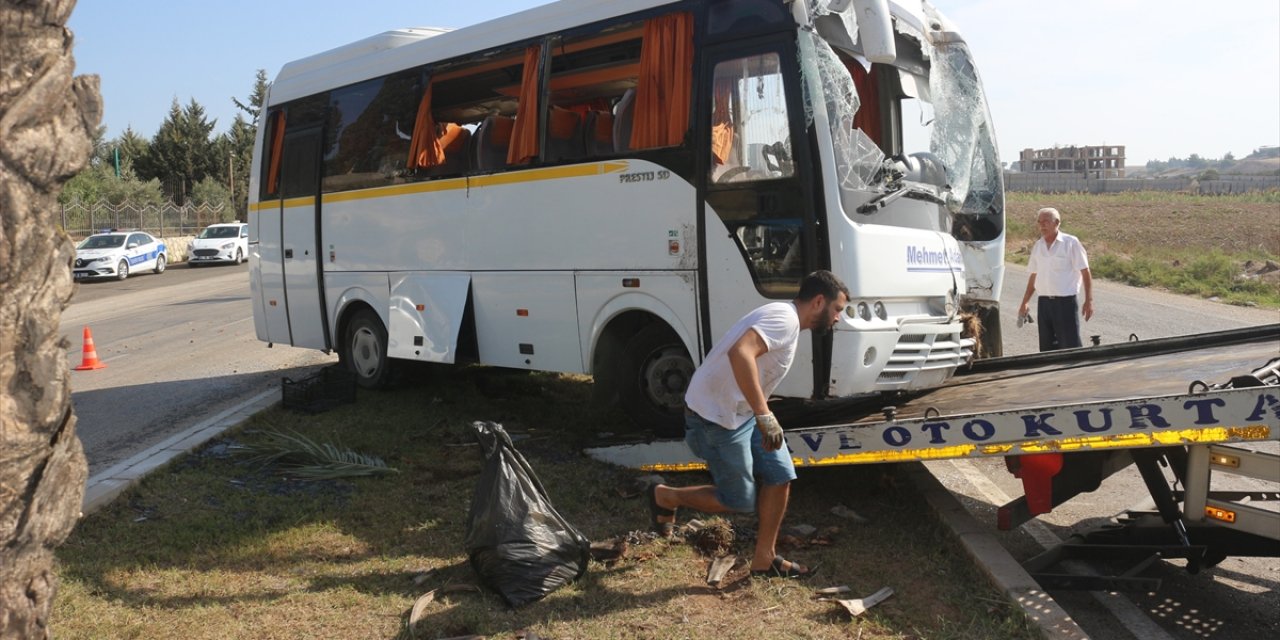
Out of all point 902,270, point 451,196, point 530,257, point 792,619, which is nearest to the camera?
point 792,619

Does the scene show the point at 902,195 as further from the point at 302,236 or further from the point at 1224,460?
the point at 302,236

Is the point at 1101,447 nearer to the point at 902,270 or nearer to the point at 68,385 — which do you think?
the point at 902,270

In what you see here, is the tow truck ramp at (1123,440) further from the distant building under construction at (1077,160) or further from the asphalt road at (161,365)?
the distant building under construction at (1077,160)

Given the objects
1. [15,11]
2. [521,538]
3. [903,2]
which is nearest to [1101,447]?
[521,538]

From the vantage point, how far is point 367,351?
1050 cm

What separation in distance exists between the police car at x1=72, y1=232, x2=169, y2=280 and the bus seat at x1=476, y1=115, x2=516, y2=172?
88.4 ft

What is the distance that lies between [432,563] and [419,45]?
18.1 feet

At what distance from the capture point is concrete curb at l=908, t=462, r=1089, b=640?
Answer: 450 cm

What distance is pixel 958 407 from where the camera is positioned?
6.14 metres

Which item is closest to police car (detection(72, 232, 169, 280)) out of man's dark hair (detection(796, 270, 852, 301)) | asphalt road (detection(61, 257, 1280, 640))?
asphalt road (detection(61, 257, 1280, 640))

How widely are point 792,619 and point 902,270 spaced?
8.39ft

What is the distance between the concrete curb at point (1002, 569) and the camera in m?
4.50

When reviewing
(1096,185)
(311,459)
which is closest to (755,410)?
(311,459)

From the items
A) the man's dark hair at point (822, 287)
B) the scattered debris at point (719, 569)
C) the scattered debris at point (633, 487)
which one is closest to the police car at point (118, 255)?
the scattered debris at point (633, 487)
